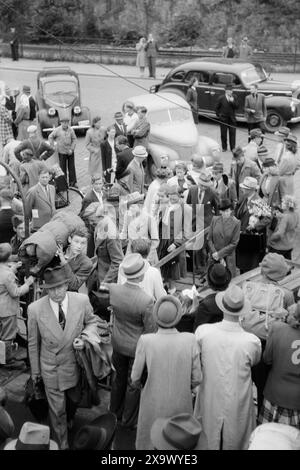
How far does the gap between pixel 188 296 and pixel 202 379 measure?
1.77 meters

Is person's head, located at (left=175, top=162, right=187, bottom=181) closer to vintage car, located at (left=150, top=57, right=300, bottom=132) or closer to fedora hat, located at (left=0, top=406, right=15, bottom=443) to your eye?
fedora hat, located at (left=0, top=406, right=15, bottom=443)

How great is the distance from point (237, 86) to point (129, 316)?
14546 mm

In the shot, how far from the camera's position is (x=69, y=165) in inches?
563

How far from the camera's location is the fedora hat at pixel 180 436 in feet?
14.5

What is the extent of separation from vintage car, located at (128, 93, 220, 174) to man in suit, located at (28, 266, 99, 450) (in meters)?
8.42

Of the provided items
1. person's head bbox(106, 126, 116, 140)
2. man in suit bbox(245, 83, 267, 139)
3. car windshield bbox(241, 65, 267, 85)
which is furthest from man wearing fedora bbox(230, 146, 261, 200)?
car windshield bbox(241, 65, 267, 85)

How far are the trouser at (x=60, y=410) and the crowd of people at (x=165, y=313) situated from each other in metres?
0.01

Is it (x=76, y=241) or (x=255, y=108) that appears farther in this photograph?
(x=255, y=108)

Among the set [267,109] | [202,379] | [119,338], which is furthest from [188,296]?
[267,109]

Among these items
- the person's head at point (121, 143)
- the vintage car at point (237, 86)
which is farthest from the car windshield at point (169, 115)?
the person's head at point (121, 143)

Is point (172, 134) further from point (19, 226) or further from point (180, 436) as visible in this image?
point (180, 436)

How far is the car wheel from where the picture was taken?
18875mm

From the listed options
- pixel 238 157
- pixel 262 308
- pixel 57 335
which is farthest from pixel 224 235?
pixel 57 335

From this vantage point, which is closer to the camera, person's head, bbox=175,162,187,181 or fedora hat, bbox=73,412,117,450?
fedora hat, bbox=73,412,117,450
